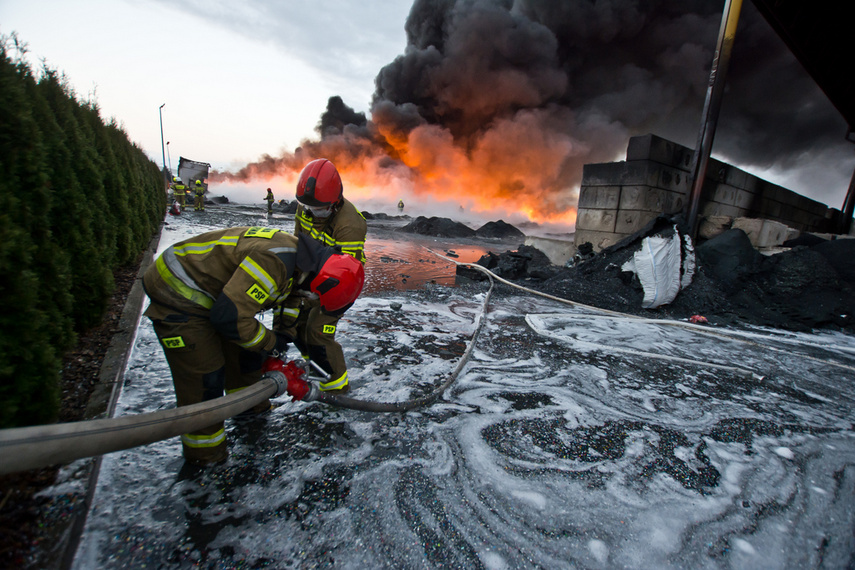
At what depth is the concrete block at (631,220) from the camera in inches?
300

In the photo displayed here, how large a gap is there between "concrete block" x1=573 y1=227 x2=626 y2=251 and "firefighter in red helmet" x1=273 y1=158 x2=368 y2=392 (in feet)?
22.8

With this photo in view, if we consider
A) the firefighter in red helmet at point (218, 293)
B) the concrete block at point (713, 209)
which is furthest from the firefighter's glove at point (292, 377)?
the concrete block at point (713, 209)

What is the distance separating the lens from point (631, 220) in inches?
306

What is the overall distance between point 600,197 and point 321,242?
7.39 meters

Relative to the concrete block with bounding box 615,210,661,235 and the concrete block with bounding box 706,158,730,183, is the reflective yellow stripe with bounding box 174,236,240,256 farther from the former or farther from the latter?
the concrete block with bounding box 706,158,730,183

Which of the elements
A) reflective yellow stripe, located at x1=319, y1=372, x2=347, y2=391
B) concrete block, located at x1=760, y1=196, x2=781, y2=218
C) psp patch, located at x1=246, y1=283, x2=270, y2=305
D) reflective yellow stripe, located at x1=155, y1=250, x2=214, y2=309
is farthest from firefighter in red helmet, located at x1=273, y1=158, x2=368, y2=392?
concrete block, located at x1=760, y1=196, x2=781, y2=218

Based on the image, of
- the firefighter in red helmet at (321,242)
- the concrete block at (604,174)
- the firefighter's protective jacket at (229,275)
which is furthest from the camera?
the concrete block at (604,174)

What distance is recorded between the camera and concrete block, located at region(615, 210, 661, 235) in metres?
7.62

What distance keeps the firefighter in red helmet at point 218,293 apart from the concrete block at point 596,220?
7.82 meters

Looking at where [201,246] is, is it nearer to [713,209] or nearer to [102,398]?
[102,398]

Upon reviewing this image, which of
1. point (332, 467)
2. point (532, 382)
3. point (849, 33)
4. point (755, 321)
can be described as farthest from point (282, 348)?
point (849, 33)

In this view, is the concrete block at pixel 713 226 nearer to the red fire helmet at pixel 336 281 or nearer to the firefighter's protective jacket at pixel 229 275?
the red fire helmet at pixel 336 281

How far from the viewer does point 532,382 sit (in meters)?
3.29

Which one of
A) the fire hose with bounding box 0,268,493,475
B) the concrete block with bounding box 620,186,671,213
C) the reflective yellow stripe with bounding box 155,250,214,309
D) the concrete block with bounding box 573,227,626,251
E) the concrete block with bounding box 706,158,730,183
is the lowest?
the fire hose with bounding box 0,268,493,475
